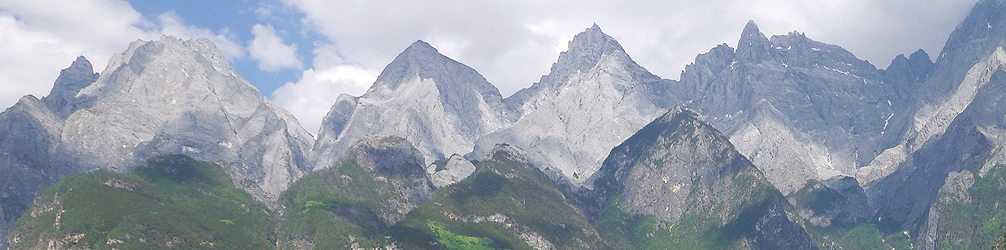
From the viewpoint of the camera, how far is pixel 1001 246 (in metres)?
155
